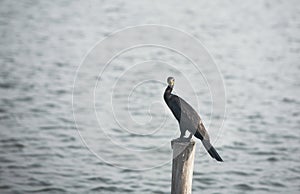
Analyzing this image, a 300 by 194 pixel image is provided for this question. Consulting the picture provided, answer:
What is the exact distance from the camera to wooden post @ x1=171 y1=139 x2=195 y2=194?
32.2 feet

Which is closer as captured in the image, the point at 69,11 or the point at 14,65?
the point at 14,65

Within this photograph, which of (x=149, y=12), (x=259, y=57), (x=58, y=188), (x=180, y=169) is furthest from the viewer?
(x=149, y=12)

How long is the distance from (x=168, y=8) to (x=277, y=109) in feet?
53.9

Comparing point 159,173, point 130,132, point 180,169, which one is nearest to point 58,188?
point 159,173

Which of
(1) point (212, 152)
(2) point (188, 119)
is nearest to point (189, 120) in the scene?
(2) point (188, 119)

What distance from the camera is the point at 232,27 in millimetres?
33406

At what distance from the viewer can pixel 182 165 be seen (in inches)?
386

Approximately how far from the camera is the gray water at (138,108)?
16.4 metres

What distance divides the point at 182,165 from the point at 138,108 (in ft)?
37.6

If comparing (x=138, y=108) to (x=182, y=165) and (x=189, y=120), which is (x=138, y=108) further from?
(x=182, y=165)

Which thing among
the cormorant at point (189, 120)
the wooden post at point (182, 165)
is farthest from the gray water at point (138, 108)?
the wooden post at point (182, 165)

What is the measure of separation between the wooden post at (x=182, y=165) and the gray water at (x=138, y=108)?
5621mm

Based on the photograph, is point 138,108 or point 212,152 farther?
point 138,108

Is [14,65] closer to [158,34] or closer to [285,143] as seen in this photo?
[158,34]
